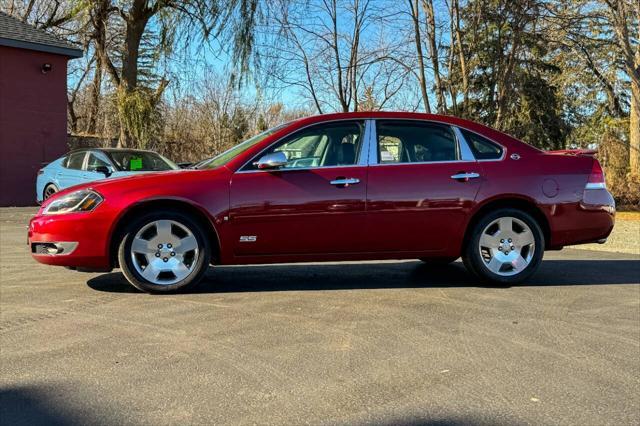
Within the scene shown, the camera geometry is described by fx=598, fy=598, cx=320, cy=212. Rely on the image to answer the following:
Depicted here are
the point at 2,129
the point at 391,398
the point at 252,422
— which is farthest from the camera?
the point at 2,129

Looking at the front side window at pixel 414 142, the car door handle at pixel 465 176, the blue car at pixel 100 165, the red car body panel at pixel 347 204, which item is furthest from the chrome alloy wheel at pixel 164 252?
the blue car at pixel 100 165

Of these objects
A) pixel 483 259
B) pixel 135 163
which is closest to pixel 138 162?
pixel 135 163

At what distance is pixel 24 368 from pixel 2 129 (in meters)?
15.7

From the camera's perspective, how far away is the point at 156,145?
73.7 feet

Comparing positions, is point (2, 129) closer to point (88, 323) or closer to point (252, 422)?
point (88, 323)


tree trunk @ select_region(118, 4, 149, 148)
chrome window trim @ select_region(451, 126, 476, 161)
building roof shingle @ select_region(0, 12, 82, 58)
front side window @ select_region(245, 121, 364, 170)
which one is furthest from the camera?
tree trunk @ select_region(118, 4, 149, 148)

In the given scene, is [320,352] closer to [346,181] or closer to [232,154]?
[346,181]

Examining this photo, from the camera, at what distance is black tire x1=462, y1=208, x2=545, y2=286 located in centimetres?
587

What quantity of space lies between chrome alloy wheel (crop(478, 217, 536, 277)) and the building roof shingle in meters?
15.9

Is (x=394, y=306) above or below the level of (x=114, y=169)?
below

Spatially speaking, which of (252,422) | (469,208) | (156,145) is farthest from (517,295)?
(156,145)

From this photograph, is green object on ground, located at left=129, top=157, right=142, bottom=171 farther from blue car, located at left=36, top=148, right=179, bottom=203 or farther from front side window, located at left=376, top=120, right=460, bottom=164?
front side window, located at left=376, top=120, right=460, bottom=164

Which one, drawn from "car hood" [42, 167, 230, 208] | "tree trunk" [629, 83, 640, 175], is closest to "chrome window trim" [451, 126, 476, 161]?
"car hood" [42, 167, 230, 208]

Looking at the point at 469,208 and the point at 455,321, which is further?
the point at 469,208
